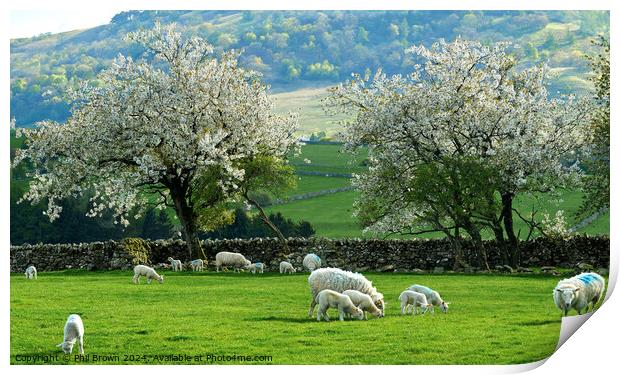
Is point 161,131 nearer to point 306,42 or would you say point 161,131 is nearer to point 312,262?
point 306,42

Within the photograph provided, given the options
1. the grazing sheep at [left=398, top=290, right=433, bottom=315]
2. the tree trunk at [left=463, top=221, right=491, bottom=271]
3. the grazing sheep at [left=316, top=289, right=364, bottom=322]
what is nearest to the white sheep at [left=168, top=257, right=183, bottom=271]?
the tree trunk at [left=463, top=221, right=491, bottom=271]

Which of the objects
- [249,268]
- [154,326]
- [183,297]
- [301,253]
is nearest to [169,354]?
[154,326]

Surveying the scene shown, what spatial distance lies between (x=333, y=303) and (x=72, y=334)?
5.12m

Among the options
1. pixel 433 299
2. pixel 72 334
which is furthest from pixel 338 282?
pixel 72 334

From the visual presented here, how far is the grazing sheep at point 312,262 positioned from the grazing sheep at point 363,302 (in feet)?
44.2

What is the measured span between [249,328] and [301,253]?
16.1 m

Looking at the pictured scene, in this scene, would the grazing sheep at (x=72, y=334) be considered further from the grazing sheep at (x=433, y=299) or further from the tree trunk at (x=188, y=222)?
the tree trunk at (x=188, y=222)

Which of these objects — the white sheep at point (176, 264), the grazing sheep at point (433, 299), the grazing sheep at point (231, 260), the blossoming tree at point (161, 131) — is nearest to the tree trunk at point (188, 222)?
the blossoming tree at point (161, 131)

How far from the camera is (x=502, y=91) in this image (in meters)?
37.5

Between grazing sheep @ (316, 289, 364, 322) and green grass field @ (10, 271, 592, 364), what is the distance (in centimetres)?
31

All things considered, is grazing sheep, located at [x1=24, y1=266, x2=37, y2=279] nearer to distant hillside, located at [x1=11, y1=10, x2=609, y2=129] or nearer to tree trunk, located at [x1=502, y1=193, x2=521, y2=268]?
distant hillside, located at [x1=11, y1=10, x2=609, y2=129]

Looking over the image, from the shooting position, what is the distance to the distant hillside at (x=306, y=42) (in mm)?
38406

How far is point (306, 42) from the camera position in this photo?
38969mm

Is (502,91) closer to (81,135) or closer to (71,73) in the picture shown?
(81,135)
